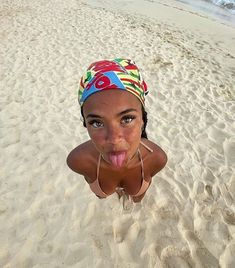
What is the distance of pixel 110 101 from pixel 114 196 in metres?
1.56

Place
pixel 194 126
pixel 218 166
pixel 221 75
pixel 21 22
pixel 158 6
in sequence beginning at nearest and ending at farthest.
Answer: pixel 218 166, pixel 194 126, pixel 221 75, pixel 21 22, pixel 158 6

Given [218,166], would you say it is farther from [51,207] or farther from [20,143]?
[20,143]

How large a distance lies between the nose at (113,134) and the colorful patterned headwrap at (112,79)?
22cm

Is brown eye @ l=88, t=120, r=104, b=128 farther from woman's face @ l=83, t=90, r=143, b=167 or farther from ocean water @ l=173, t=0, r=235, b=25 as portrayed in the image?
ocean water @ l=173, t=0, r=235, b=25

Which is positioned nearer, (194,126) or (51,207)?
(51,207)

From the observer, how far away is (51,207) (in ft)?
10.0

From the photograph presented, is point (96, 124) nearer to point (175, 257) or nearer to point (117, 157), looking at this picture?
point (117, 157)

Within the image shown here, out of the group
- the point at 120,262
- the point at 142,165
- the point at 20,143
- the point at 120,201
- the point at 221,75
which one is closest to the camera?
the point at 142,165

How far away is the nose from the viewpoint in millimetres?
1735

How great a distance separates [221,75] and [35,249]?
509 centimetres

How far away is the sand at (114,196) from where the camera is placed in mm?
2686

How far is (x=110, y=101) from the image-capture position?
1716 millimetres

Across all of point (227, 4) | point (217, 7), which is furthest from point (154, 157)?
point (227, 4)

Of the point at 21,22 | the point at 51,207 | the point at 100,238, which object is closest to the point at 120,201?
the point at 100,238
